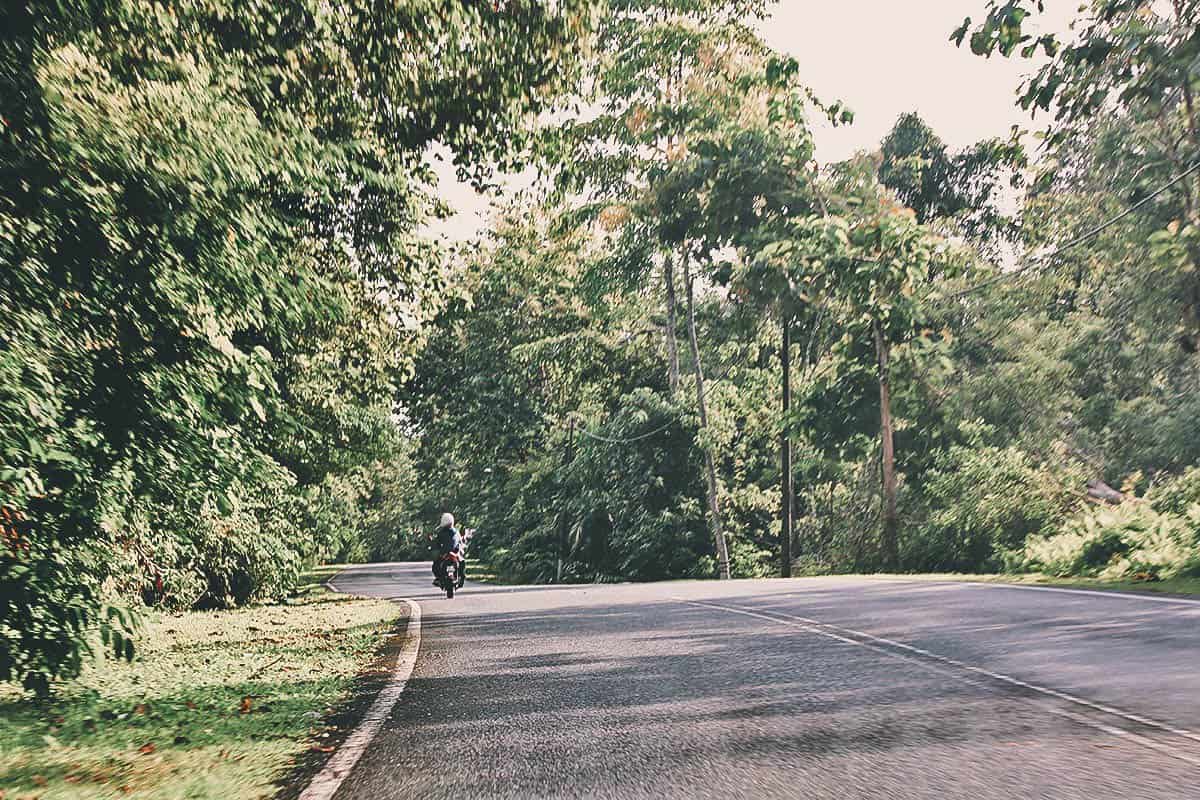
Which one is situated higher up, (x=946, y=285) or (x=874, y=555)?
(x=946, y=285)

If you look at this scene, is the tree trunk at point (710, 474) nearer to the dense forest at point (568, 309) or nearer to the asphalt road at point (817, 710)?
the dense forest at point (568, 309)

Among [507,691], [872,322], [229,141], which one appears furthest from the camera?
[872,322]

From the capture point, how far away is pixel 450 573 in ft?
78.1

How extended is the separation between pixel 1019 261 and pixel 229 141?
41069 mm

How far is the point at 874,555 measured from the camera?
35.3 m

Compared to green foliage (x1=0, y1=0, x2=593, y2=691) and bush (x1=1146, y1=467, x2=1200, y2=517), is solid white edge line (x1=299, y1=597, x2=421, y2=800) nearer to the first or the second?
green foliage (x1=0, y1=0, x2=593, y2=691)

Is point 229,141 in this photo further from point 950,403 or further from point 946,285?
point 946,285

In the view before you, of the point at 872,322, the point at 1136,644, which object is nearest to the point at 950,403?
the point at 872,322

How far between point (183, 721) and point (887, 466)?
1159 inches

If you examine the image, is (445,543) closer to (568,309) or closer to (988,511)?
(988,511)

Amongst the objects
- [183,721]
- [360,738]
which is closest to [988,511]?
[183,721]

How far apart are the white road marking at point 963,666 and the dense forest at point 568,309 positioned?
555 centimetres

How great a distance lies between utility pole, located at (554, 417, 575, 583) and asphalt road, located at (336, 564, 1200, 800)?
35.1 m

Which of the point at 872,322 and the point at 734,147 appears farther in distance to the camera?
the point at 734,147
